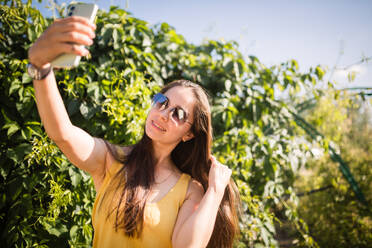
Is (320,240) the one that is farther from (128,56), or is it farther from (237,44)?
(128,56)

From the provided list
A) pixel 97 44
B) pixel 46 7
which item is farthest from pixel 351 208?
pixel 46 7

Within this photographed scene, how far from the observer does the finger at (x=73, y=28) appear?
77cm

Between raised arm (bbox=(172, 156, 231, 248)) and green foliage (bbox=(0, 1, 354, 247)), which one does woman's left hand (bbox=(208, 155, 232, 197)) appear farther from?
green foliage (bbox=(0, 1, 354, 247))

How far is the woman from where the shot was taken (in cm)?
121

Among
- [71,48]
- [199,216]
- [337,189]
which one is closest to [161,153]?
[199,216]

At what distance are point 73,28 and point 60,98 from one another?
1.22 feet

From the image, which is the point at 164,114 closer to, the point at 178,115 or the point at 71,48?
the point at 178,115

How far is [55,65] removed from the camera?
0.82 m

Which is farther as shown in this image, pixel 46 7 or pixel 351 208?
pixel 351 208

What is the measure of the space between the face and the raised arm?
0.38 metres

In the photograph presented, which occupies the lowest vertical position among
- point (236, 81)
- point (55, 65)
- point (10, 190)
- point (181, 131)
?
point (10, 190)

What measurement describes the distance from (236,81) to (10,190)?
250 cm

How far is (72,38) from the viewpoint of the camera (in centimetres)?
76

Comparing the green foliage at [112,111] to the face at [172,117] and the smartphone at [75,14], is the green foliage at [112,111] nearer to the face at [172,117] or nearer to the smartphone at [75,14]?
the face at [172,117]
